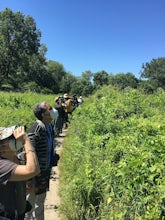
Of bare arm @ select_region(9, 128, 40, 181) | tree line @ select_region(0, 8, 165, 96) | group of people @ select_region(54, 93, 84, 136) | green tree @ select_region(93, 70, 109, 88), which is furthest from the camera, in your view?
green tree @ select_region(93, 70, 109, 88)

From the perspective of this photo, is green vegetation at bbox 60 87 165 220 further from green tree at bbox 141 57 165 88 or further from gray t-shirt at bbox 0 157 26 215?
green tree at bbox 141 57 165 88

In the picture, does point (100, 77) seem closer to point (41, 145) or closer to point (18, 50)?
point (18, 50)

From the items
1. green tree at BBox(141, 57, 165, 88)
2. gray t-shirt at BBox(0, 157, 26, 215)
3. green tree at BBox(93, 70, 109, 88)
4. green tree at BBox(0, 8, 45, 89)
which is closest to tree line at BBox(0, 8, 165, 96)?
green tree at BBox(0, 8, 45, 89)

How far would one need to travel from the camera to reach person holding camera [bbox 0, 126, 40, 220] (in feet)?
8.98

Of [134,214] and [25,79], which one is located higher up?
[25,79]

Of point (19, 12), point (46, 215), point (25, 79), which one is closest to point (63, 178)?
point (46, 215)

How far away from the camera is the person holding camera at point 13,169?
2738 mm

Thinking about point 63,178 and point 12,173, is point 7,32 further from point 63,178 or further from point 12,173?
point 12,173

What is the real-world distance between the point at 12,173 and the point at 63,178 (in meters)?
5.31

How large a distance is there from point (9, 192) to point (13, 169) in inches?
12.1

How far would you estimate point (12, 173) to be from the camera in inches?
108

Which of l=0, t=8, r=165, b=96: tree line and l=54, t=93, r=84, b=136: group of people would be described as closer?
l=54, t=93, r=84, b=136: group of people

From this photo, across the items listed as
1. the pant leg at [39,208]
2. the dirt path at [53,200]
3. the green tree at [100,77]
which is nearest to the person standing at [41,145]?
the pant leg at [39,208]

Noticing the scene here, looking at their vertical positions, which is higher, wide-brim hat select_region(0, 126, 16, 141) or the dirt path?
wide-brim hat select_region(0, 126, 16, 141)
